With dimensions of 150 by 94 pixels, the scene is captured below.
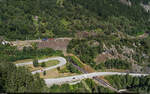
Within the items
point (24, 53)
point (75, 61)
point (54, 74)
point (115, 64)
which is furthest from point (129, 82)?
point (24, 53)

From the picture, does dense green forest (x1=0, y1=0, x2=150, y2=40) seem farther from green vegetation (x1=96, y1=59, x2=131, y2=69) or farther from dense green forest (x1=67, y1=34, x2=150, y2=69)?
green vegetation (x1=96, y1=59, x2=131, y2=69)

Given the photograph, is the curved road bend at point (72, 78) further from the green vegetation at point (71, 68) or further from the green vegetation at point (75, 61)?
the green vegetation at point (75, 61)

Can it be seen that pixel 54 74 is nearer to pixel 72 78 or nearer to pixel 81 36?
pixel 72 78

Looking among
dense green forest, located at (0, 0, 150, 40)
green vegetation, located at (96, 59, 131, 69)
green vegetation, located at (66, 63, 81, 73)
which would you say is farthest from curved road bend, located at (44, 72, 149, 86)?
dense green forest, located at (0, 0, 150, 40)

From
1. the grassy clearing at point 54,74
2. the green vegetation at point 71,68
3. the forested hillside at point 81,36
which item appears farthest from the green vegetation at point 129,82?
the grassy clearing at point 54,74

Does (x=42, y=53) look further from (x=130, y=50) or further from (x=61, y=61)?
(x=130, y=50)

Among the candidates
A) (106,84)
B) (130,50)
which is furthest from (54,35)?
(106,84)
